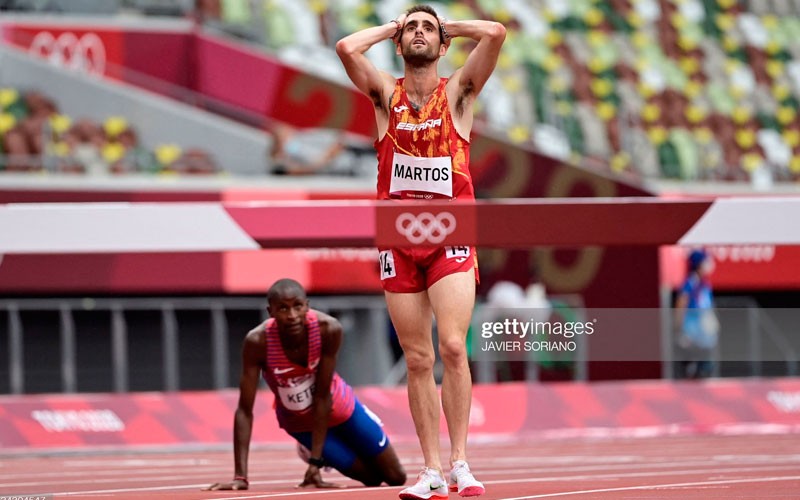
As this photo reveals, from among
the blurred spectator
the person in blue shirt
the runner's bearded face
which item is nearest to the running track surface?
the person in blue shirt

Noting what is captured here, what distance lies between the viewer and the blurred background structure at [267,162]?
57.3 ft

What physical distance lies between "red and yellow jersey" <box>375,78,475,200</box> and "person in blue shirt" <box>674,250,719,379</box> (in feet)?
32.3

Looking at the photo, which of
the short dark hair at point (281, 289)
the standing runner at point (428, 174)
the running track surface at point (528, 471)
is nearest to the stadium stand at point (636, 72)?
the running track surface at point (528, 471)

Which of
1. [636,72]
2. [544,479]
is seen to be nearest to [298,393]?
[544,479]

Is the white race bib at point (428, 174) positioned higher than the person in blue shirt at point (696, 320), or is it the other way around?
the white race bib at point (428, 174)

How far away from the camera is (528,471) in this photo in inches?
428

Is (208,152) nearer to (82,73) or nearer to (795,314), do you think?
(82,73)

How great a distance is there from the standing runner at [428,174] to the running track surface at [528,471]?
59 centimetres

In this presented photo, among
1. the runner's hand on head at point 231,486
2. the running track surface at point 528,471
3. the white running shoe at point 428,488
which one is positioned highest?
the white running shoe at point 428,488

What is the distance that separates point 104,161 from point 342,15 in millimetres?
7935

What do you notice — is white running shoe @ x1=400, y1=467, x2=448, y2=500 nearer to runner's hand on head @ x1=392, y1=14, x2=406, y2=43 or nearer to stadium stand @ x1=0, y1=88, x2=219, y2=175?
runner's hand on head @ x1=392, y1=14, x2=406, y2=43

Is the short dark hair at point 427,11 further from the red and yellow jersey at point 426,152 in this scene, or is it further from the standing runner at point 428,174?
the red and yellow jersey at point 426,152

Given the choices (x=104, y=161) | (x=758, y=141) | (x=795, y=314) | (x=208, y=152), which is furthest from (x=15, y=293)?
(x=758, y=141)

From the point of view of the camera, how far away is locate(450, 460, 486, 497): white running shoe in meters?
7.00
